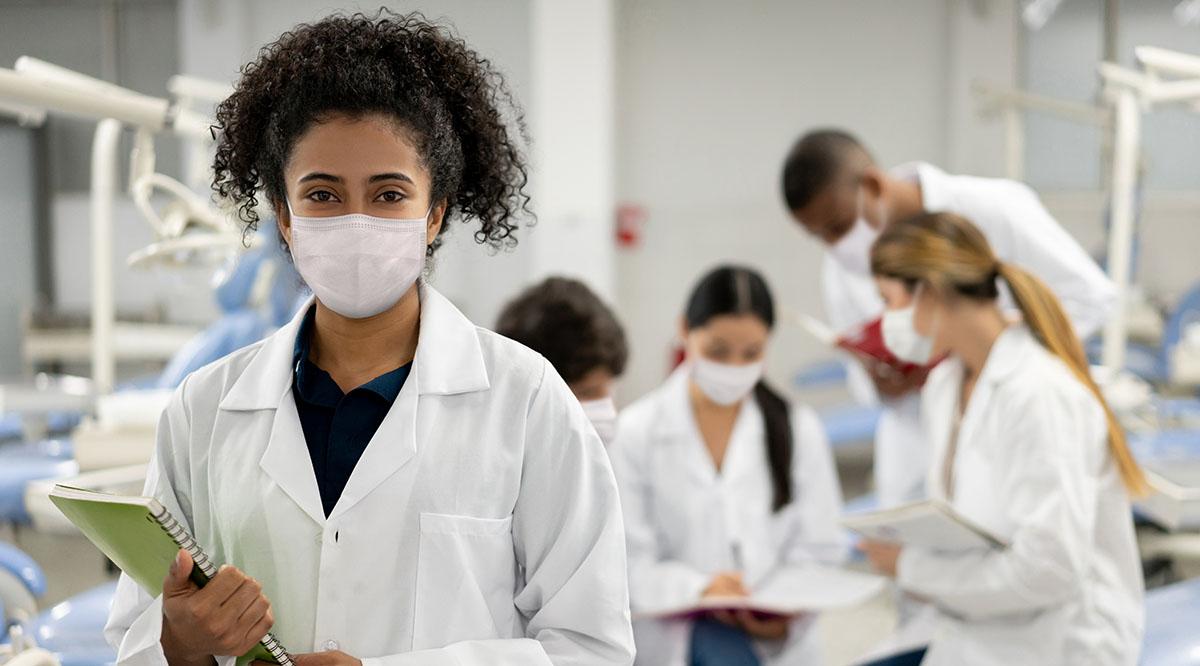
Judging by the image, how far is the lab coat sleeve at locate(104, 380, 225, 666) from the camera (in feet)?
3.42

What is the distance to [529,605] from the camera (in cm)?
108

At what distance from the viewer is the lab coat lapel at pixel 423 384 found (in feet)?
3.35

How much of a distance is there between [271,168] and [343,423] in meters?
0.24

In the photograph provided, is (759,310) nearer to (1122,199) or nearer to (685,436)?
(685,436)

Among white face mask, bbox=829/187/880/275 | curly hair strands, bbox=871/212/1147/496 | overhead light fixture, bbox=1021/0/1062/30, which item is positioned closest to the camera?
curly hair strands, bbox=871/212/1147/496

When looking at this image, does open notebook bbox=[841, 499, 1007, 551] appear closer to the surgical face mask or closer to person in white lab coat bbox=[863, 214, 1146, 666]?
person in white lab coat bbox=[863, 214, 1146, 666]

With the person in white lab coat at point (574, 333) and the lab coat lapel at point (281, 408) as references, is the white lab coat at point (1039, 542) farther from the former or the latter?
the lab coat lapel at point (281, 408)

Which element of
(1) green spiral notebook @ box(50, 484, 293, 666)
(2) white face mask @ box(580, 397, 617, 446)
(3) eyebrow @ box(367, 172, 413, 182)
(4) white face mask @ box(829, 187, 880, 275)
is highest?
(3) eyebrow @ box(367, 172, 413, 182)

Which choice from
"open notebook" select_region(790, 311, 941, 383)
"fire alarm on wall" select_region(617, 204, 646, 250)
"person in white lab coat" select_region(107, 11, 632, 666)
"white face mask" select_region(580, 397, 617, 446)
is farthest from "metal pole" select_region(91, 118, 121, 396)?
"fire alarm on wall" select_region(617, 204, 646, 250)

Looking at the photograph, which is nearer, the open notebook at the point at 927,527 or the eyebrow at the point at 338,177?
the eyebrow at the point at 338,177

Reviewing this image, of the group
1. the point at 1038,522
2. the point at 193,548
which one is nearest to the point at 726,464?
the point at 1038,522

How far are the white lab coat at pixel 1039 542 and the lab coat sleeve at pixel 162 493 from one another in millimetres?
1266

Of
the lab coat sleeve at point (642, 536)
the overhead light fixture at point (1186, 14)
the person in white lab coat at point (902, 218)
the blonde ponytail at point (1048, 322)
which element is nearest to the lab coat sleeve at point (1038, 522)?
the blonde ponytail at point (1048, 322)

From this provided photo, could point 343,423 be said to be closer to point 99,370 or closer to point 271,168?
point 271,168
